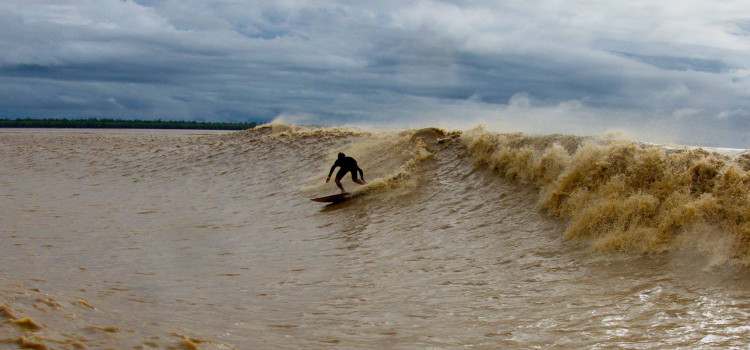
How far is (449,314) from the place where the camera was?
6.46 m

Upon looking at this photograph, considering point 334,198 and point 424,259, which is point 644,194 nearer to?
point 424,259

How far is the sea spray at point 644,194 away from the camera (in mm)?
7895

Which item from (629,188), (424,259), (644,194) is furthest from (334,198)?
(644,194)

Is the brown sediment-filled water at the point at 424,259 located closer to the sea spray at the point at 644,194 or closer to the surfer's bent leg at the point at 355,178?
the sea spray at the point at 644,194

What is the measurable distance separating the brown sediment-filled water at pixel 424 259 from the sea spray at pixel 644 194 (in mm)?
31

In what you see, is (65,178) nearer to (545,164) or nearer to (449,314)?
(545,164)

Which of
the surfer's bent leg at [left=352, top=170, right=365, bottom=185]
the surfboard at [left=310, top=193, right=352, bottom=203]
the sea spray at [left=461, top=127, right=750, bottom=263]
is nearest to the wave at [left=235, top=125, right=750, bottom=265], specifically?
the sea spray at [left=461, top=127, right=750, bottom=263]

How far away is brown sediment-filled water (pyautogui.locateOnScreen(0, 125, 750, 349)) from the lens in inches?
217

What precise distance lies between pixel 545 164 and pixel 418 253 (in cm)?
438

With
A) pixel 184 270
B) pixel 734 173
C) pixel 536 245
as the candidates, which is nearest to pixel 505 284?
pixel 536 245

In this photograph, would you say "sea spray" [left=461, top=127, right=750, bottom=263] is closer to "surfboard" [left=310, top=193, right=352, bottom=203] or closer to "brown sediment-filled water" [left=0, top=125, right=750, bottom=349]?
"brown sediment-filled water" [left=0, top=125, right=750, bottom=349]

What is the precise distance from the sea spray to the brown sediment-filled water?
0.03 m

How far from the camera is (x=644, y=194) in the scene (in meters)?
9.06

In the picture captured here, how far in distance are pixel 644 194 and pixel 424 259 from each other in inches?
147
